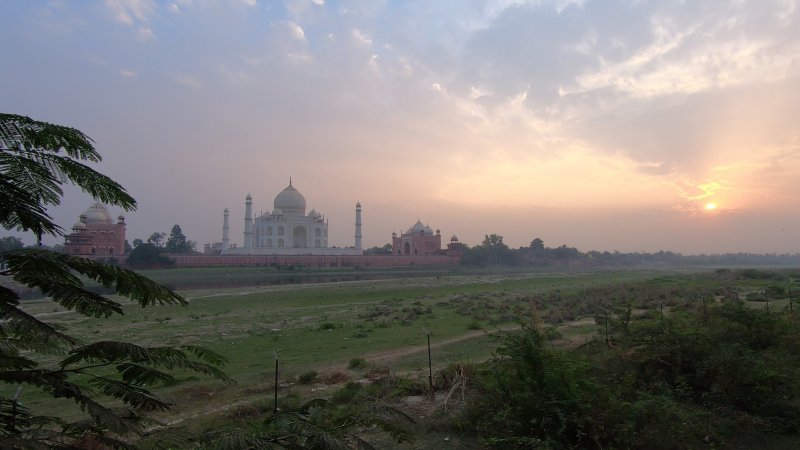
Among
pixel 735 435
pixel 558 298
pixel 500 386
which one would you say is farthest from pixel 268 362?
pixel 558 298

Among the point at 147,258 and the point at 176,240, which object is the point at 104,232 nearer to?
the point at 147,258

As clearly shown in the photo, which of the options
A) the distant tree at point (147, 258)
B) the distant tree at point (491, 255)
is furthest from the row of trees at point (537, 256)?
the distant tree at point (147, 258)

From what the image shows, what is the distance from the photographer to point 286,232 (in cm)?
8444

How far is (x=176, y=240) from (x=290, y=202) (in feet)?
79.6

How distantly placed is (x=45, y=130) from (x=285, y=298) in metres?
33.8

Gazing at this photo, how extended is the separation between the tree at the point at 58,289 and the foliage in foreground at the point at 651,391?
408 centimetres

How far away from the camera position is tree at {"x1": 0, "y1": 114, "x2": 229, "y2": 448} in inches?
81.4

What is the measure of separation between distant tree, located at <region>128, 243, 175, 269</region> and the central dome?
28.5 metres

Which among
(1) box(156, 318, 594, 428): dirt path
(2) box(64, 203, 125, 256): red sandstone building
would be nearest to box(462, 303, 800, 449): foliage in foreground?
(1) box(156, 318, 594, 428): dirt path

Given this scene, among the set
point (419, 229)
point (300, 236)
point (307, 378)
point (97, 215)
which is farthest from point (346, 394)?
point (419, 229)

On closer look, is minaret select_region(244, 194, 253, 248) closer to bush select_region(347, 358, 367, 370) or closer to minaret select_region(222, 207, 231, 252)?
minaret select_region(222, 207, 231, 252)

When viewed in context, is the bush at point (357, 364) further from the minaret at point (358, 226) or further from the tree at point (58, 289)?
the minaret at point (358, 226)

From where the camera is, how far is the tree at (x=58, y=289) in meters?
2.07

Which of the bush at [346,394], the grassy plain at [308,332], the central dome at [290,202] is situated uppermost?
the central dome at [290,202]
